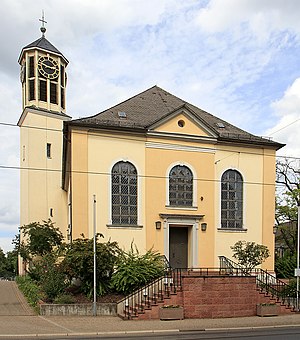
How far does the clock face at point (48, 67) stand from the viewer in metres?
37.2

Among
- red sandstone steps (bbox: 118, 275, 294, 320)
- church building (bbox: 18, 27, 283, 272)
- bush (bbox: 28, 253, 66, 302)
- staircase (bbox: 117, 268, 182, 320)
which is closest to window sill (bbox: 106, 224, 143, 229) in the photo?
church building (bbox: 18, 27, 283, 272)

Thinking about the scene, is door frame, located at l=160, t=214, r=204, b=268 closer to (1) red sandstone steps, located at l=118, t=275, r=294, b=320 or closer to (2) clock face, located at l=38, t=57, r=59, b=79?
(1) red sandstone steps, located at l=118, t=275, r=294, b=320

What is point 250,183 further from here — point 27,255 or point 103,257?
A: point 27,255

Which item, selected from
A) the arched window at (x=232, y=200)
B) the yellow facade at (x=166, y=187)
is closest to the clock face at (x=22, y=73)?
the yellow facade at (x=166, y=187)

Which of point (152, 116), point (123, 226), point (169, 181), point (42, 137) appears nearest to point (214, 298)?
point (123, 226)

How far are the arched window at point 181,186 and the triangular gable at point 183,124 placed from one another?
210 centimetres

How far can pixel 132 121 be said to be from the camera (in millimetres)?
25422

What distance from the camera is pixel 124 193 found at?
24531mm

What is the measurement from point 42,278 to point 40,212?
17059 mm

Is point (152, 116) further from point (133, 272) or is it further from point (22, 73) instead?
point (22, 73)

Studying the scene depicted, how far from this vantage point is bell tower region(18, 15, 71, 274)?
3684 centimetres

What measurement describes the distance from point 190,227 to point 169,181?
2.90 meters

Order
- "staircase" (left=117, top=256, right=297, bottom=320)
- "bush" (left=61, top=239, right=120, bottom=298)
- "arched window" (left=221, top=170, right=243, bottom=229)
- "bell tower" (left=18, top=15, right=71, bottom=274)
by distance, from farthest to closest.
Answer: "bell tower" (left=18, top=15, right=71, bottom=274)
"arched window" (left=221, top=170, right=243, bottom=229)
"bush" (left=61, top=239, right=120, bottom=298)
"staircase" (left=117, top=256, right=297, bottom=320)

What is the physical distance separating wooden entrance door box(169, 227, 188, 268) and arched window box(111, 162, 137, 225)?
2670 millimetres
